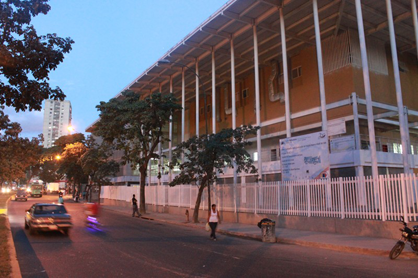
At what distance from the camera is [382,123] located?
83.0 ft

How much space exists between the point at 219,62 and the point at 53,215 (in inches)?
903

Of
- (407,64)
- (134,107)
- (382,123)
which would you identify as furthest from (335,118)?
(134,107)

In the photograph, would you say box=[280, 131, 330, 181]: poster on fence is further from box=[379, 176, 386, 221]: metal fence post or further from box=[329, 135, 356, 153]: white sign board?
box=[329, 135, 356, 153]: white sign board

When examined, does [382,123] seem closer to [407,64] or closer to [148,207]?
[407,64]

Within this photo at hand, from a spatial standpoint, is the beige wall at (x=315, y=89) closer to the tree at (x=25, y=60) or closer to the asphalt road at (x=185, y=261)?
the asphalt road at (x=185, y=261)

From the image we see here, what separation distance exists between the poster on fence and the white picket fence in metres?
0.71

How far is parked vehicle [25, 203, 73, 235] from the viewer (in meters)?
13.5

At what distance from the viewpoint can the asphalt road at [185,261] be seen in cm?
749

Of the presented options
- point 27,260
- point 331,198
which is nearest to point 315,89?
point 331,198

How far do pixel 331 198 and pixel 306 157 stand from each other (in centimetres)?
304

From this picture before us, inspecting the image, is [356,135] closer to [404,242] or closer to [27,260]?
[404,242]

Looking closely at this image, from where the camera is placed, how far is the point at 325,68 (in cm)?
2547

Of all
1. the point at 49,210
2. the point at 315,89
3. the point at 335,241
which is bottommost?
the point at 335,241

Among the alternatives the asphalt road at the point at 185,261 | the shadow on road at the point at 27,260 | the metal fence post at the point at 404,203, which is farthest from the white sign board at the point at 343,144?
the shadow on road at the point at 27,260
